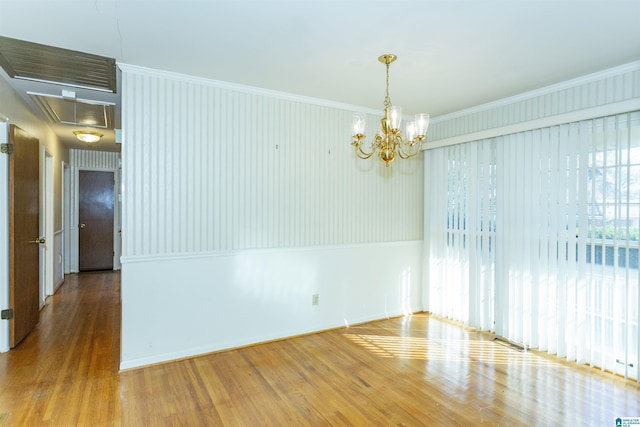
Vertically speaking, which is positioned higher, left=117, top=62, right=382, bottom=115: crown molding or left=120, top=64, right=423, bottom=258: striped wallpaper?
left=117, top=62, right=382, bottom=115: crown molding

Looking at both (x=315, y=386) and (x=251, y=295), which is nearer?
(x=315, y=386)

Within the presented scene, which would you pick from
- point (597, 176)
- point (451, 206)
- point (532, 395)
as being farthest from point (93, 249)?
point (597, 176)

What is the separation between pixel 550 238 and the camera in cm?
334

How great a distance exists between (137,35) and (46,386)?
2759 mm

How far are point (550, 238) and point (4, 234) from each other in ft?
17.5

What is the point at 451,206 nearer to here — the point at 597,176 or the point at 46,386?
the point at 597,176

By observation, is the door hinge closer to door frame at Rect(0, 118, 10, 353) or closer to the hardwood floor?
door frame at Rect(0, 118, 10, 353)

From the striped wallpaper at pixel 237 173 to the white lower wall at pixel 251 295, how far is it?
16 cm

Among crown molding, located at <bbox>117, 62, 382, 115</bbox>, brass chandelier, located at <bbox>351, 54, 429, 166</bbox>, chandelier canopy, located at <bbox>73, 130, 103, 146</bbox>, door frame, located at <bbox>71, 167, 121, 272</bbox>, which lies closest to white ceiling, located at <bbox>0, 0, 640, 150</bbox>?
crown molding, located at <bbox>117, 62, 382, 115</bbox>

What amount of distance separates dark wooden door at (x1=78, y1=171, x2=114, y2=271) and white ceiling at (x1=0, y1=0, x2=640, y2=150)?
547cm

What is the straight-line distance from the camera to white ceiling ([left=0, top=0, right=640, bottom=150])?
2088mm

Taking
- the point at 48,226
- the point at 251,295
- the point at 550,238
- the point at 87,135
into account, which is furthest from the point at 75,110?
the point at 550,238

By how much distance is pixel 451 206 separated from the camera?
4387mm

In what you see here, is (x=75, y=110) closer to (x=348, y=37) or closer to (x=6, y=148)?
(x=6, y=148)
